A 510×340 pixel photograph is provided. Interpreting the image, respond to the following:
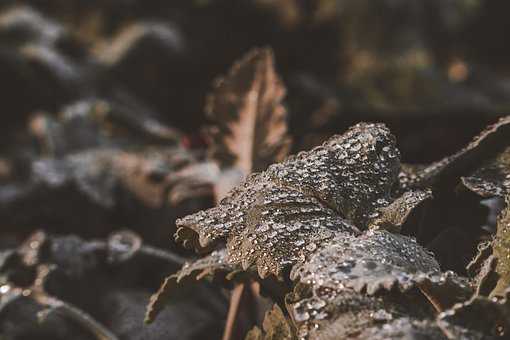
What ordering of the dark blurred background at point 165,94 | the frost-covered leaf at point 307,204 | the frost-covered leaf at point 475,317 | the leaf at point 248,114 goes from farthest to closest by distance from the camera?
the dark blurred background at point 165,94, the leaf at point 248,114, the frost-covered leaf at point 307,204, the frost-covered leaf at point 475,317

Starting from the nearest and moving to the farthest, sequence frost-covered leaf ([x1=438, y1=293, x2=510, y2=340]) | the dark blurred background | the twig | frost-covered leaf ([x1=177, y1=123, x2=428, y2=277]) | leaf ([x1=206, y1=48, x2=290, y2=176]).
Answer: frost-covered leaf ([x1=438, y1=293, x2=510, y2=340]) < frost-covered leaf ([x1=177, y1=123, x2=428, y2=277]) < the twig < leaf ([x1=206, y1=48, x2=290, y2=176]) < the dark blurred background

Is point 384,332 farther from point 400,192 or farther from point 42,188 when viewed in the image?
point 42,188

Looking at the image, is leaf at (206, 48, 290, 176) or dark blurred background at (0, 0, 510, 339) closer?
leaf at (206, 48, 290, 176)

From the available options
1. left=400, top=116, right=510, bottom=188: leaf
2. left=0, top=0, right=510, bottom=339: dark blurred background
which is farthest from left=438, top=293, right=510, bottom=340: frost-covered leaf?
left=0, top=0, right=510, bottom=339: dark blurred background

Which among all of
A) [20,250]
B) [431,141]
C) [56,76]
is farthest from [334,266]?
[56,76]

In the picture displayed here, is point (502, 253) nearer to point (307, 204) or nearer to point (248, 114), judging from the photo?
point (307, 204)

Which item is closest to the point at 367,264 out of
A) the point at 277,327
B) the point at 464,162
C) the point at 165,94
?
the point at 277,327

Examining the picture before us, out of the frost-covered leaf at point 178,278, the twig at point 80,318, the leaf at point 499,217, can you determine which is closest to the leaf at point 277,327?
the frost-covered leaf at point 178,278

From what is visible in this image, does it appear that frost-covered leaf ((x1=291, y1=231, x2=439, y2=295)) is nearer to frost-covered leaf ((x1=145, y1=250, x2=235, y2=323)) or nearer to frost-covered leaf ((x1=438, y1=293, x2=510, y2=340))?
frost-covered leaf ((x1=438, y1=293, x2=510, y2=340))

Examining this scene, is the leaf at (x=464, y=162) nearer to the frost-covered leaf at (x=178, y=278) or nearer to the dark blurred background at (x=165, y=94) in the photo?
the frost-covered leaf at (x=178, y=278)
